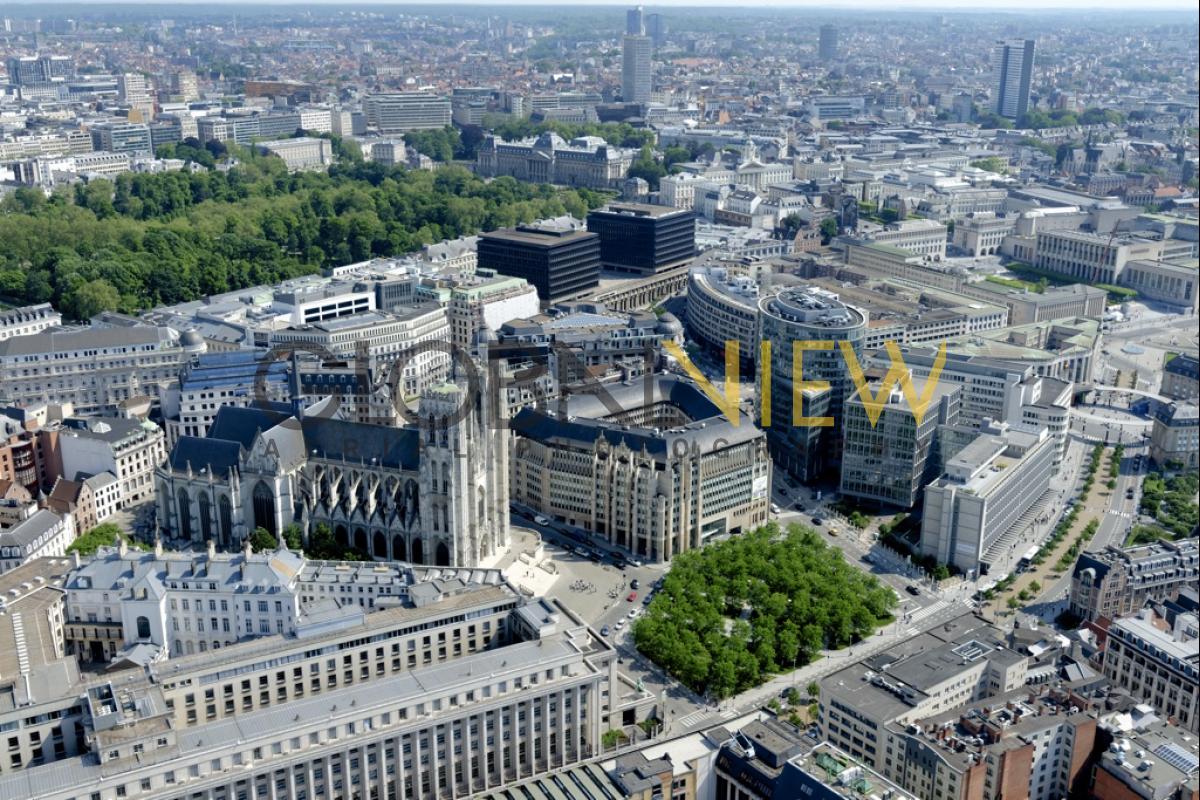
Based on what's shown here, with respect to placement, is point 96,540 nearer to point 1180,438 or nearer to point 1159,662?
point 1159,662

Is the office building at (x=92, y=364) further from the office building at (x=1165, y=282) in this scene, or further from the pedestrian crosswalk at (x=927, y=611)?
the office building at (x=1165, y=282)

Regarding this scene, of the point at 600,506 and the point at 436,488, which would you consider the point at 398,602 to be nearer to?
the point at 436,488


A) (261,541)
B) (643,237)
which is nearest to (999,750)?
(261,541)

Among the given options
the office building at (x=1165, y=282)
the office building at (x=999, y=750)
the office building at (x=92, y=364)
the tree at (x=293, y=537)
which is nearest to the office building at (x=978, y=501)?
the office building at (x=999, y=750)

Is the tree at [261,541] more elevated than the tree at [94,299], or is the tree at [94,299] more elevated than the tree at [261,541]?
the tree at [94,299]

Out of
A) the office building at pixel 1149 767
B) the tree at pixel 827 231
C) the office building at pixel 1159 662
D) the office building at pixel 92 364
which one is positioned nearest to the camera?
the office building at pixel 1149 767
